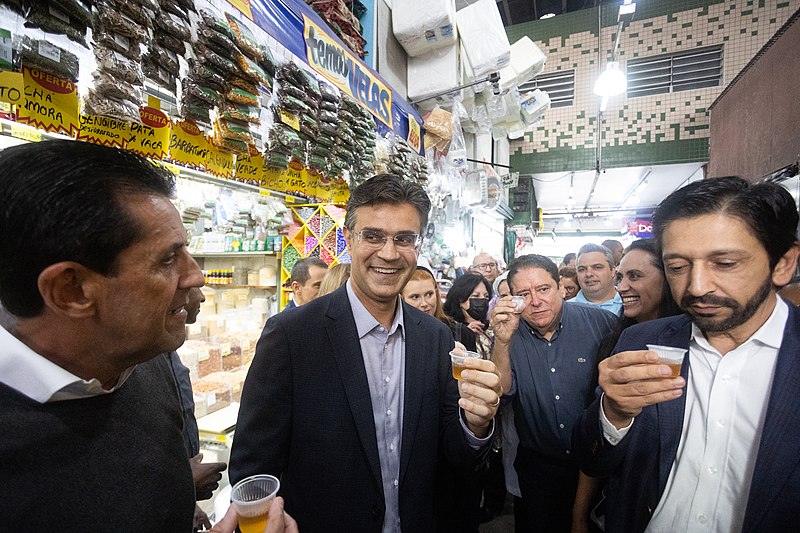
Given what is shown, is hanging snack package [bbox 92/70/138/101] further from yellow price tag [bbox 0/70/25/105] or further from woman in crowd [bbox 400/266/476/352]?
woman in crowd [bbox 400/266/476/352]

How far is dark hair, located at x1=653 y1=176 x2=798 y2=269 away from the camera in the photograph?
51.9 inches

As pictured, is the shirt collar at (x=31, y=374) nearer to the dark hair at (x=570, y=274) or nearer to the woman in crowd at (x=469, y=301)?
the woman in crowd at (x=469, y=301)

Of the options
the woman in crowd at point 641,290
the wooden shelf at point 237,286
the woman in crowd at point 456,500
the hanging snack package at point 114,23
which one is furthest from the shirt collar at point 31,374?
the wooden shelf at point 237,286

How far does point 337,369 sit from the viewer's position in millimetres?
1477

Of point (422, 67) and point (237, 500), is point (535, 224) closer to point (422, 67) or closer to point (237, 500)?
point (422, 67)

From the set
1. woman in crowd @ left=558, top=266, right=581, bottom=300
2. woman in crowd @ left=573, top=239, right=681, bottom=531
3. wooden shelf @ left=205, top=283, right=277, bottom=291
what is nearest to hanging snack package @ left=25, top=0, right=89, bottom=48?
woman in crowd @ left=573, top=239, right=681, bottom=531

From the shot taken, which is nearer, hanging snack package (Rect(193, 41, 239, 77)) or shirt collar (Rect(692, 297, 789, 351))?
shirt collar (Rect(692, 297, 789, 351))

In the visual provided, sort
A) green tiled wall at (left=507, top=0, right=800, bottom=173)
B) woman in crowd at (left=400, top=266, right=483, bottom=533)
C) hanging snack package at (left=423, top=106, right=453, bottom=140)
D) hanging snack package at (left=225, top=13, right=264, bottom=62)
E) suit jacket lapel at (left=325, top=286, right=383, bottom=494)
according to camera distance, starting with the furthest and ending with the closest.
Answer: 1. green tiled wall at (left=507, top=0, right=800, bottom=173)
2. hanging snack package at (left=423, top=106, right=453, bottom=140)
3. hanging snack package at (left=225, top=13, right=264, bottom=62)
4. woman in crowd at (left=400, top=266, right=483, bottom=533)
5. suit jacket lapel at (left=325, top=286, right=383, bottom=494)

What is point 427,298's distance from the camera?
3.17 meters

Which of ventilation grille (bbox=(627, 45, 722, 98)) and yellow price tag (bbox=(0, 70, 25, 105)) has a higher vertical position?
ventilation grille (bbox=(627, 45, 722, 98))

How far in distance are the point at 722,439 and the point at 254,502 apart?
1.64 metres

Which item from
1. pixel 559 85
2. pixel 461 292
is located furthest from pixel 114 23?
pixel 559 85

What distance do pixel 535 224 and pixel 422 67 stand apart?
12105mm

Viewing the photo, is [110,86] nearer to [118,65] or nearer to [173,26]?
[118,65]
